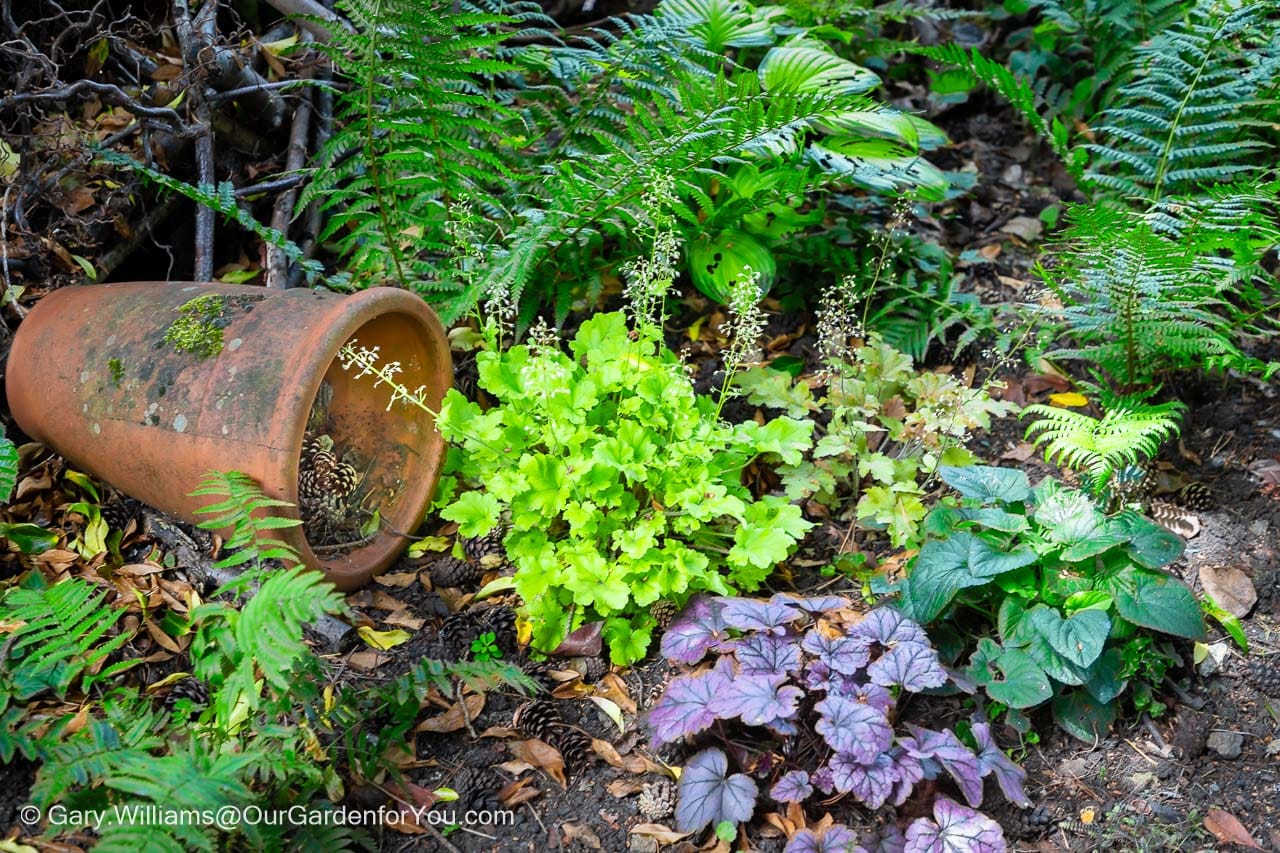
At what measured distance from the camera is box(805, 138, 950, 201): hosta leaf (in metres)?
2.92

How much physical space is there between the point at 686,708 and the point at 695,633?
0.24 meters

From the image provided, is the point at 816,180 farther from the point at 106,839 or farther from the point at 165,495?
the point at 106,839

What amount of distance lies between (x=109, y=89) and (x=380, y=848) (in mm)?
2233

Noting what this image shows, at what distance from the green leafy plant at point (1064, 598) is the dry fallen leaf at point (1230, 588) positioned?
1.04ft

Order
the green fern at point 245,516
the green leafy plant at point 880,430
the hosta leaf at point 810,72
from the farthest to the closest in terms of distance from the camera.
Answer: the hosta leaf at point 810,72 < the green leafy plant at point 880,430 < the green fern at point 245,516

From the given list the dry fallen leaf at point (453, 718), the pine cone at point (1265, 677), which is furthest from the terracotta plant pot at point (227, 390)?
the pine cone at point (1265, 677)

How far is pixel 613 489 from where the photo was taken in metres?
2.37

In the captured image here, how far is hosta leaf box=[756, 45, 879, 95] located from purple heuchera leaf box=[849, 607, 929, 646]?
1663 millimetres

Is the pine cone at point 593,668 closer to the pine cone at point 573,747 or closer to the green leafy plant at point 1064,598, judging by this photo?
the pine cone at point 573,747

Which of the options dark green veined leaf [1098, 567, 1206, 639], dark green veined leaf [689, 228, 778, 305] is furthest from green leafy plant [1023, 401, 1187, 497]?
dark green veined leaf [689, 228, 778, 305]

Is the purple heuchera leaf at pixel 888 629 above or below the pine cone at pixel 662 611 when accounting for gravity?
above

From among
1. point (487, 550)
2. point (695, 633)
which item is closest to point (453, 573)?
point (487, 550)

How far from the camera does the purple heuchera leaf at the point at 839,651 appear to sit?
2.05 m

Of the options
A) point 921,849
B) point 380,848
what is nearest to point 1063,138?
point 921,849
